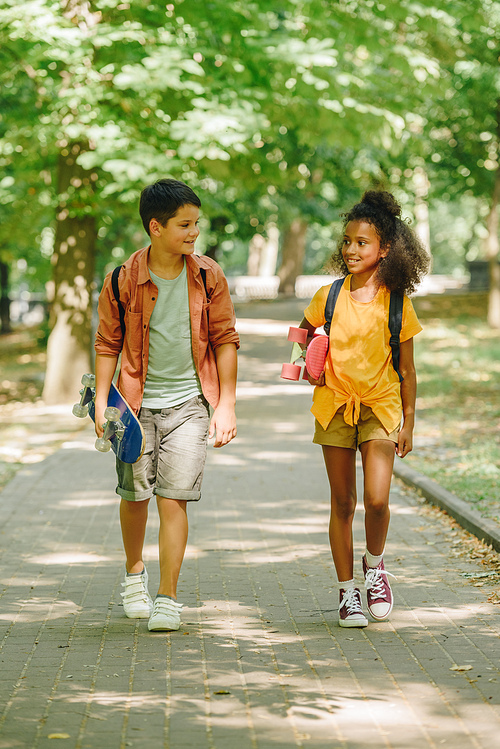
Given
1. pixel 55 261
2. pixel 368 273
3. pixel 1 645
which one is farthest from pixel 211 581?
pixel 55 261

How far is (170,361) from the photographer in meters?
4.65

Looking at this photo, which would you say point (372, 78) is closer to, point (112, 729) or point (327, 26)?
point (327, 26)

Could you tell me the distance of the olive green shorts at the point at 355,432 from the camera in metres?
4.63

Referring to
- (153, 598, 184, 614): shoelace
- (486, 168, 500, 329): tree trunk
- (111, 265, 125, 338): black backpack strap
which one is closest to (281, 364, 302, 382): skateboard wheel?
(111, 265, 125, 338): black backpack strap

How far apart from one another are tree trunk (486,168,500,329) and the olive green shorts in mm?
18661

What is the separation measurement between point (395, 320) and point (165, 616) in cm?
172

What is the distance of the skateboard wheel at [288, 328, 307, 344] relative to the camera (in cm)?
470

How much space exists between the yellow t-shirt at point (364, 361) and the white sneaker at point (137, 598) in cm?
119

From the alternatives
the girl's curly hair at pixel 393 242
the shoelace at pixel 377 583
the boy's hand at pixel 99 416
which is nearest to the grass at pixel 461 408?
the shoelace at pixel 377 583

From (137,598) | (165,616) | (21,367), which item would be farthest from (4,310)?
(165,616)

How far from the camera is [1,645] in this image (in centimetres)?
453

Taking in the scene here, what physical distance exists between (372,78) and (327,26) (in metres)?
0.86

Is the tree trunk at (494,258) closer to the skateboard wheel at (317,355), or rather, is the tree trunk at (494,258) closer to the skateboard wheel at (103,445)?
the skateboard wheel at (317,355)

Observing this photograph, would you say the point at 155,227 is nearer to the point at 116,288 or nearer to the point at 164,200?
the point at 164,200
